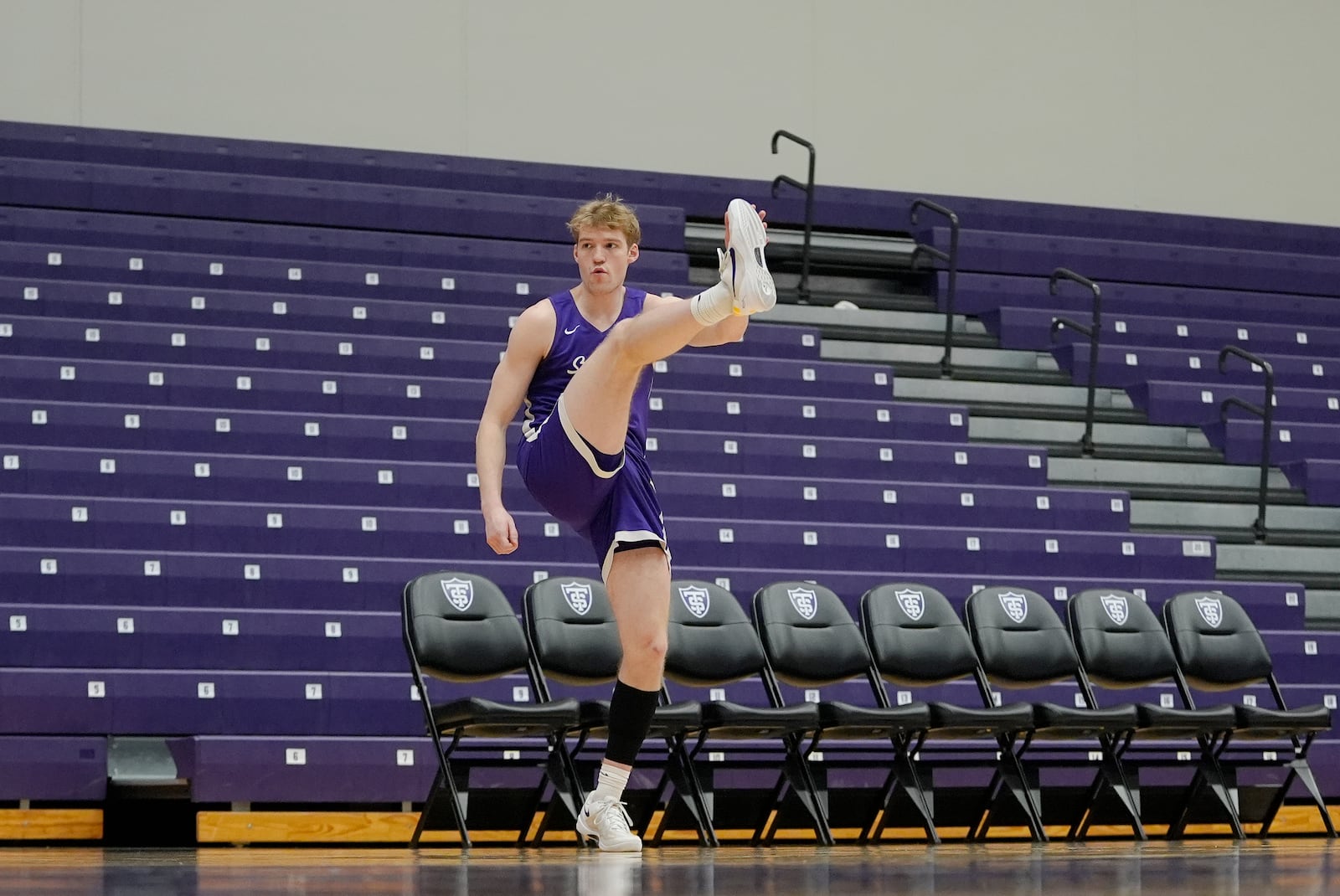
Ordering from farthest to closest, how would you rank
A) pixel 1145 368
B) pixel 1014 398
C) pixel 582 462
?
pixel 1145 368
pixel 1014 398
pixel 582 462

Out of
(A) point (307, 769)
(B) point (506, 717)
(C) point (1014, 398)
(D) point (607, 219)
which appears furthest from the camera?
(C) point (1014, 398)

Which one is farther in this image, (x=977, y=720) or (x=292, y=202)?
(x=292, y=202)

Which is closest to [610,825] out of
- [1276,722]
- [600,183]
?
[1276,722]

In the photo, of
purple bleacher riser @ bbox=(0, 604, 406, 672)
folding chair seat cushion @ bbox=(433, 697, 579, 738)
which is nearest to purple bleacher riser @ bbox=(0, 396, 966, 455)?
purple bleacher riser @ bbox=(0, 604, 406, 672)

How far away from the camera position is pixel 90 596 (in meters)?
6.35

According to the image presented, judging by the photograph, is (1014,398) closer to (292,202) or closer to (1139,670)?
(1139,670)

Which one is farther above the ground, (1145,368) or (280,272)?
(280,272)

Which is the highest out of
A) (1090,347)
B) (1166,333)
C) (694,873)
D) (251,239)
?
(251,239)

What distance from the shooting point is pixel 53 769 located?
5.52 metres

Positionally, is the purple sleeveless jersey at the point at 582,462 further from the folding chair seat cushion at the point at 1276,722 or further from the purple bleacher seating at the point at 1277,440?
the purple bleacher seating at the point at 1277,440

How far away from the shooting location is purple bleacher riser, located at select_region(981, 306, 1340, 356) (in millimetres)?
10000

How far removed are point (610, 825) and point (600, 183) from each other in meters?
6.98

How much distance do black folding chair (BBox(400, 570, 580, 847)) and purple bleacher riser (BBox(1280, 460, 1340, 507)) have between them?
17.5 ft

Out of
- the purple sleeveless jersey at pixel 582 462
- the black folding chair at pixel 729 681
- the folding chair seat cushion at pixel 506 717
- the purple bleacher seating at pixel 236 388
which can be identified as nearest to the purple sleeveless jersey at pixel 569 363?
the purple sleeveless jersey at pixel 582 462
